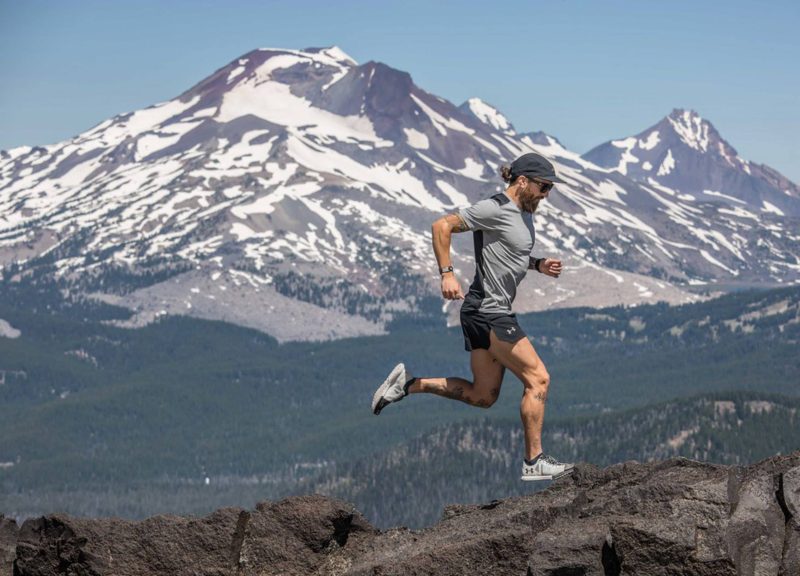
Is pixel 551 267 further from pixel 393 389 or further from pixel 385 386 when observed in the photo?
pixel 385 386

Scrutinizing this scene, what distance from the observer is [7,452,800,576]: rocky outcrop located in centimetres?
2375

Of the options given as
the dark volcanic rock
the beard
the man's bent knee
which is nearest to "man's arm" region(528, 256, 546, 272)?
the beard

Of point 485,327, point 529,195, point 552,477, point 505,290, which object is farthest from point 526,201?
point 552,477

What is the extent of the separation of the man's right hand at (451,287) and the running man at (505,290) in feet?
0.12

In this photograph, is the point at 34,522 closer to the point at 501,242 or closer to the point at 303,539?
the point at 303,539

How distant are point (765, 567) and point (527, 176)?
8457mm

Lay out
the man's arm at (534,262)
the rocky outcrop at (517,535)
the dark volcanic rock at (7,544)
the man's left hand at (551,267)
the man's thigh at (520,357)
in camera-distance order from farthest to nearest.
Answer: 1. the dark volcanic rock at (7,544)
2. the man's arm at (534,262)
3. the man's left hand at (551,267)
4. the man's thigh at (520,357)
5. the rocky outcrop at (517,535)

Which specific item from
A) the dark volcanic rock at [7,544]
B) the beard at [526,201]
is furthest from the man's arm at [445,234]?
the dark volcanic rock at [7,544]

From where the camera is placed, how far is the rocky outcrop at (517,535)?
2375cm

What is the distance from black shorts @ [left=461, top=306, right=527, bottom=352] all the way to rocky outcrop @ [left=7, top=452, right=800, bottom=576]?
8.93 feet

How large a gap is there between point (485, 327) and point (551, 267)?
71.2 inches

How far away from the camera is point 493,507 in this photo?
29172mm

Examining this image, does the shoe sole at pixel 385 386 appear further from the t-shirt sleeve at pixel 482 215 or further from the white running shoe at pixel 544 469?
the t-shirt sleeve at pixel 482 215

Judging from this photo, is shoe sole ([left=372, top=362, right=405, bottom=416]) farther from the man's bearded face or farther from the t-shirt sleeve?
the man's bearded face
